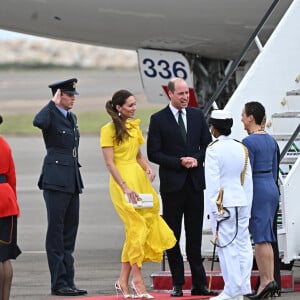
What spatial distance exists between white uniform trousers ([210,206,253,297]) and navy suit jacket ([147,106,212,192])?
542 mm

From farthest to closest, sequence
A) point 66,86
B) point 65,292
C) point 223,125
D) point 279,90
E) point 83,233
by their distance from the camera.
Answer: point 83,233, point 279,90, point 66,86, point 65,292, point 223,125

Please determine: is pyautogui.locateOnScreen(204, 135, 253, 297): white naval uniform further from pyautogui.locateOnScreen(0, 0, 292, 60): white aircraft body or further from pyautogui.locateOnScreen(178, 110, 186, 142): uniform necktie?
pyautogui.locateOnScreen(0, 0, 292, 60): white aircraft body

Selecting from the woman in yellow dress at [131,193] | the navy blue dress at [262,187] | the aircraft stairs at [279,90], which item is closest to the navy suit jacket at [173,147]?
the woman in yellow dress at [131,193]

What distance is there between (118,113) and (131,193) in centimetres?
69

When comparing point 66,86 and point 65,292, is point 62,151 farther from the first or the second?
point 65,292

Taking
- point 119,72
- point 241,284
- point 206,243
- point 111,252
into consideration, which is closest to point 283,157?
point 206,243

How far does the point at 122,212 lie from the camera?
995 centimetres

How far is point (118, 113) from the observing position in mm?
10078

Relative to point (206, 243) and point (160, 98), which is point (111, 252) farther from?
point (206, 243)

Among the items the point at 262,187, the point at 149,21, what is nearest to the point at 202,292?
the point at 262,187

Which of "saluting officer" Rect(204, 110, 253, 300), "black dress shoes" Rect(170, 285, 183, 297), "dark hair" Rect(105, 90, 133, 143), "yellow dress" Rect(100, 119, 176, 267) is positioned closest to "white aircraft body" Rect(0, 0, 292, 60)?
"dark hair" Rect(105, 90, 133, 143)

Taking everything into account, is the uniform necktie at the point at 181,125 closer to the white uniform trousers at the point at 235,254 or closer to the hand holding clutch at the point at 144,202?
the hand holding clutch at the point at 144,202

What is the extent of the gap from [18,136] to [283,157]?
26.6m

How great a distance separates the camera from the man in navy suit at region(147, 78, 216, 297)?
1008 cm
